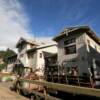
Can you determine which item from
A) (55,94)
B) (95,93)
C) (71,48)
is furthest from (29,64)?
(95,93)

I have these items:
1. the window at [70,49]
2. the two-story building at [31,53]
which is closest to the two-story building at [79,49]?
the window at [70,49]

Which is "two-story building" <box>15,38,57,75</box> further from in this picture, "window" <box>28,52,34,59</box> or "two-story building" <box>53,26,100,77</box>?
"two-story building" <box>53,26,100,77</box>

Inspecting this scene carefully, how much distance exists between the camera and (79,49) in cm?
2089

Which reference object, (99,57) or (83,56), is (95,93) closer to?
(83,56)

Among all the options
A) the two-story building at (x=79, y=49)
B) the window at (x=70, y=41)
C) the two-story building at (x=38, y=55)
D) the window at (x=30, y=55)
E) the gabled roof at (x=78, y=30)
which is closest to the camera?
the two-story building at (x=79, y=49)

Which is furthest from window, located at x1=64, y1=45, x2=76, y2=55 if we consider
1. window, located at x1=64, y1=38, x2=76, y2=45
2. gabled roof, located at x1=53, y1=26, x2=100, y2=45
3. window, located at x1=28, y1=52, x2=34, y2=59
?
window, located at x1=28, y1=52, x2=34, y2=59

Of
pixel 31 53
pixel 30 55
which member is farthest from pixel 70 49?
pixel 30 55

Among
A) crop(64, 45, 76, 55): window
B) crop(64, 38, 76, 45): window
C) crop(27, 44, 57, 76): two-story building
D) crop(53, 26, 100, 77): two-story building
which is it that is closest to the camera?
crop(53, 26, 100, 77): two-story building

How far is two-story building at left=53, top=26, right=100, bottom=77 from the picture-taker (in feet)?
65.5

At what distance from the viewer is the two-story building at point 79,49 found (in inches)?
786

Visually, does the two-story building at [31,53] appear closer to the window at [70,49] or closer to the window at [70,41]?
the window at [70,49]

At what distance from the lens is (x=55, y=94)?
40.0 feet

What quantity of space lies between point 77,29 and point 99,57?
272 inches

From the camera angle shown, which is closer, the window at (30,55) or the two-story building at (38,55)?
the two-story building at (38,55)
